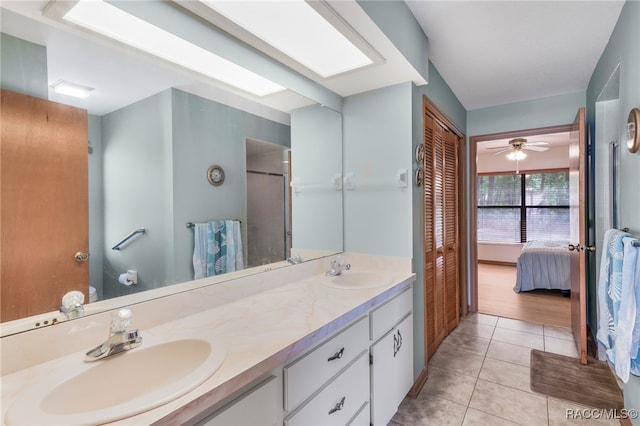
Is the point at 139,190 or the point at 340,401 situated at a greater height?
the point at 139,190

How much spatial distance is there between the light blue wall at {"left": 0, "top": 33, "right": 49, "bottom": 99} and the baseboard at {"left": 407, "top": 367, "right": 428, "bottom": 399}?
96.5 inches

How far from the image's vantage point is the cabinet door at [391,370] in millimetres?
1537

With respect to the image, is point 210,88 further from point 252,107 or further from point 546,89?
point 546,89

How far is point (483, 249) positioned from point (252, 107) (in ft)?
21.3

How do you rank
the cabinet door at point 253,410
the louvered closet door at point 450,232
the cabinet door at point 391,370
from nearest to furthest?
the cabinet door at point 253,410 → the cabinet door at point 391,370 → the louvered closet door at point 450,232

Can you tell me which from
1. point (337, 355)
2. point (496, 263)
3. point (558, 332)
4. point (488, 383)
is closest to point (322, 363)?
point (337, 355)

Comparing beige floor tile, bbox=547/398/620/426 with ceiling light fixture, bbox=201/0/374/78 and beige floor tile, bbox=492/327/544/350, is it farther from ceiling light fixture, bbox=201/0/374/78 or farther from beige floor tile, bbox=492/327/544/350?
ceiling light fixture, bbox=201/0/374/78

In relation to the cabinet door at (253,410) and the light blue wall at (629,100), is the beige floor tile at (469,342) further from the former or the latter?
the cabinet door at (253,410)

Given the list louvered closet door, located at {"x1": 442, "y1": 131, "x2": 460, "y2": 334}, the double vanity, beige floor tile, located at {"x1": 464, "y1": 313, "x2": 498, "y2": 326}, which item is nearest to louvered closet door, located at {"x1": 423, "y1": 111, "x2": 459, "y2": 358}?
louvered closet door, located at {"x1": 442, "y1": 131, "x2": 460, "y2": 334}

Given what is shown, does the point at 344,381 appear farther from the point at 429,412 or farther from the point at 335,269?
the point at 429,412

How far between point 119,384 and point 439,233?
249 cm

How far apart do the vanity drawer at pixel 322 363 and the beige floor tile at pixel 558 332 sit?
8.69ft

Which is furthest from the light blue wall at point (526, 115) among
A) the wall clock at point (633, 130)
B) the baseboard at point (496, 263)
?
the baseboard at point (496, 263)

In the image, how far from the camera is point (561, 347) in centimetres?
270
